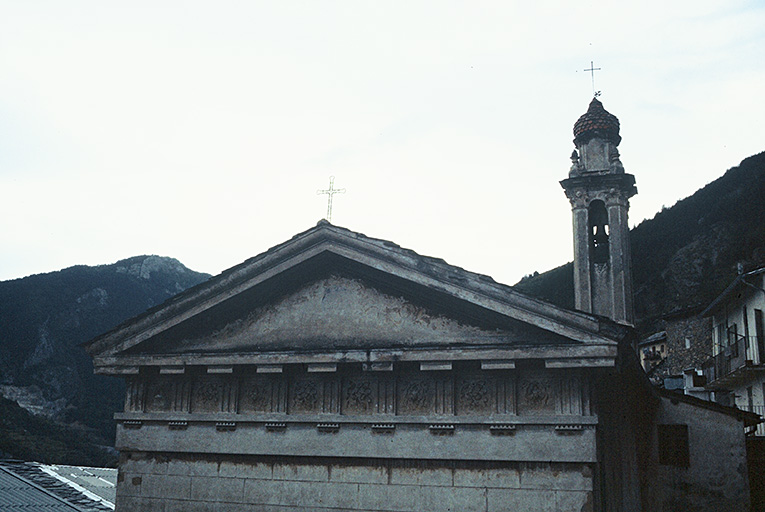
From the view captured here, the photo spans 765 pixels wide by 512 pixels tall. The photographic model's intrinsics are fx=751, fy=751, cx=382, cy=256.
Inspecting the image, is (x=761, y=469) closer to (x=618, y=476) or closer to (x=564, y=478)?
(x=618, y=476)

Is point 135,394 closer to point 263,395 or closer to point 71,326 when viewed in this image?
point 263,395

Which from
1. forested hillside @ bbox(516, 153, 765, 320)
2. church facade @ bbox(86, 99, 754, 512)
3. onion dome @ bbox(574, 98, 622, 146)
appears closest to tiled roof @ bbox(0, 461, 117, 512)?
church facade @ bbox(86, 99, 754, 512)

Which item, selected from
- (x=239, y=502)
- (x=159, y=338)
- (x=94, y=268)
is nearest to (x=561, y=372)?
(x=239, y=502)

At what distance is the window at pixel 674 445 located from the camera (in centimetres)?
1568

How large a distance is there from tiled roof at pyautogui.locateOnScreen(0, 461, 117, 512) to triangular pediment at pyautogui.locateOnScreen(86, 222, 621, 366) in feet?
40.5

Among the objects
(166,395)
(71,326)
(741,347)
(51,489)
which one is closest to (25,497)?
(51,489)

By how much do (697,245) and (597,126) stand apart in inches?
1750

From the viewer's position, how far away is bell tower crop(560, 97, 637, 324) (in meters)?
20.4

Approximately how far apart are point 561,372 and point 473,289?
1.78 meters

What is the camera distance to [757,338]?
28969 millimetres

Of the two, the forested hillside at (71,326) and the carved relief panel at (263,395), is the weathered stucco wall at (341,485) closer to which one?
the carved relief panel at (263,395)

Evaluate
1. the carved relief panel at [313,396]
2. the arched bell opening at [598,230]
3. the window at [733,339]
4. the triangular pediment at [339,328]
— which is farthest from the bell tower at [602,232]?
the window at [733,339]

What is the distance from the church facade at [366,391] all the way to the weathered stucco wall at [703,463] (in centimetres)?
177

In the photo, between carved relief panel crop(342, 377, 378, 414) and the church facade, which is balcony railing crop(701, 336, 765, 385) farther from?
carved relief panel crop(342, 377, 378, 414)
